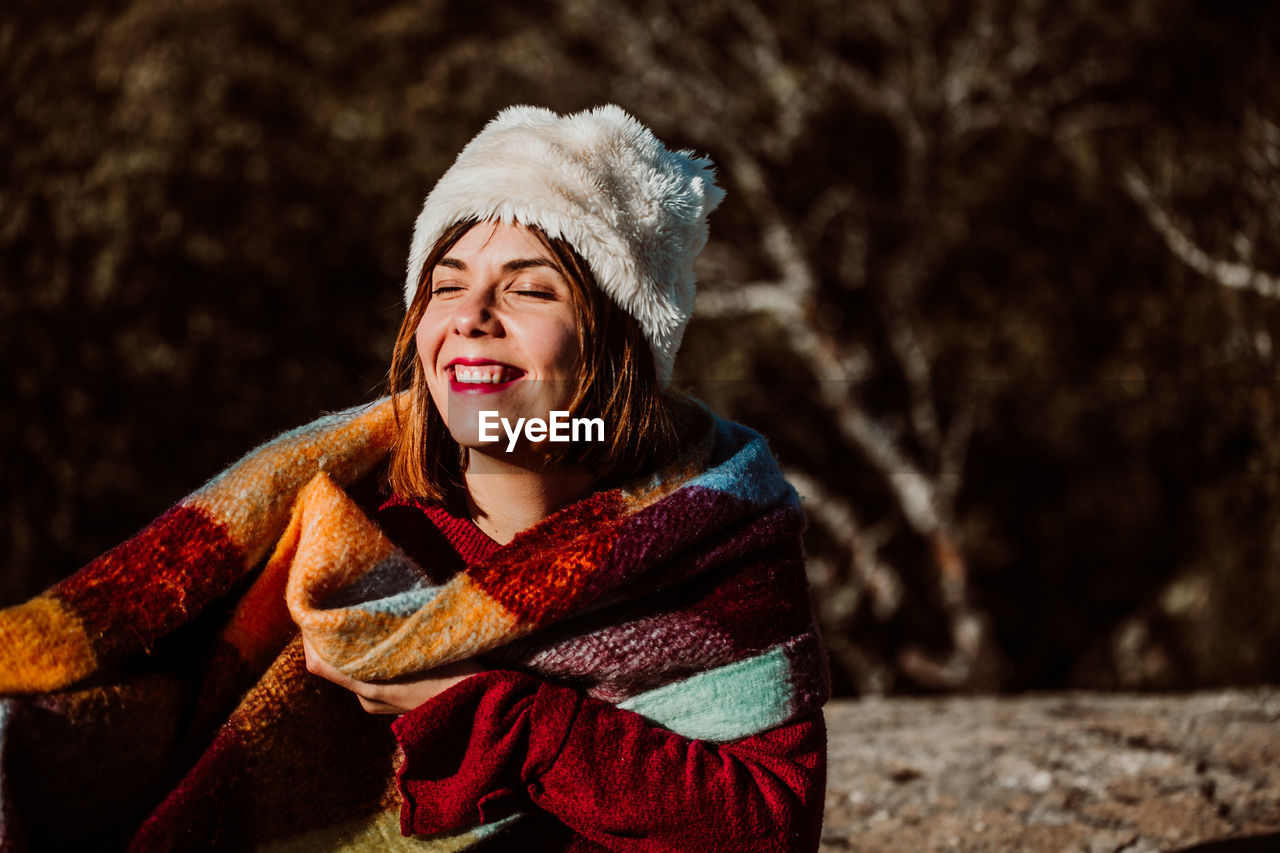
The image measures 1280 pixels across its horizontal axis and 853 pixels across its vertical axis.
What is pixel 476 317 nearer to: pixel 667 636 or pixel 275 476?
pixel 275 476

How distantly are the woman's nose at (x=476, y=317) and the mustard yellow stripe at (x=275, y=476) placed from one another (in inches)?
11.3

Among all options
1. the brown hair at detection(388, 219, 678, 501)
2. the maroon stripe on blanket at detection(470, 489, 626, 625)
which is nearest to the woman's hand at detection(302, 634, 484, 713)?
the maroon stripe on blanket at detection(470, 489, 626, 625)

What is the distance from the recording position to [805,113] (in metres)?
7.98

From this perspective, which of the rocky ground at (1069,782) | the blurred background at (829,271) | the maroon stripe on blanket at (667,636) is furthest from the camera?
the blurred background at (829,271)

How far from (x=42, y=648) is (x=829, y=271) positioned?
7603mm

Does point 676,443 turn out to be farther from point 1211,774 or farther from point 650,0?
point 650,0

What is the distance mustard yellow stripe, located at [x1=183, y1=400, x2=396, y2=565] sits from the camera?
155 cm

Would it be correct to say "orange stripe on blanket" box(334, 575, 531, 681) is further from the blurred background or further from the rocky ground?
the blurred background

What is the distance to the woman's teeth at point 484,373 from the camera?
4.95ft

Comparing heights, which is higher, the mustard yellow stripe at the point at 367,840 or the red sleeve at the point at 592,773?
the red sleeve at the point at 592,773

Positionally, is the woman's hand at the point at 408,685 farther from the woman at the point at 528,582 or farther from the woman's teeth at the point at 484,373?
the woman's teeth at the point at 484,373

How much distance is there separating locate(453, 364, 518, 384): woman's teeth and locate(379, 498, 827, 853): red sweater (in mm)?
388

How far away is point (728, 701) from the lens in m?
1.48

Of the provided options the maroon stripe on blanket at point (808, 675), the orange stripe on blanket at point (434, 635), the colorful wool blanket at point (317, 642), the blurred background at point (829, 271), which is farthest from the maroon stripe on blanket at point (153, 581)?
the blurred background at point (829, 271)
